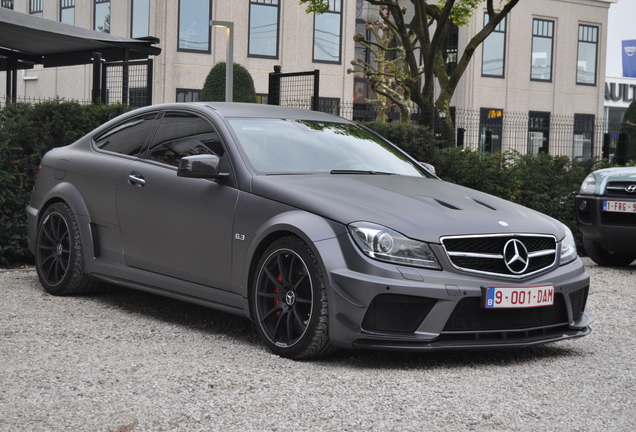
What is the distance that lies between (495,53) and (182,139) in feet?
116

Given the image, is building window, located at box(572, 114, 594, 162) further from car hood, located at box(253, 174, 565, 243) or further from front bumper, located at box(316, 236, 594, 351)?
front bumper, located at box(316, 236, 594, 351)

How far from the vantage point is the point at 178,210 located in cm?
599

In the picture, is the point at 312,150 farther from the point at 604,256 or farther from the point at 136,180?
the point at 604,256

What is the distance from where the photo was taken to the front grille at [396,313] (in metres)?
4.88

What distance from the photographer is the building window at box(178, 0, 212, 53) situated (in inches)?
1224

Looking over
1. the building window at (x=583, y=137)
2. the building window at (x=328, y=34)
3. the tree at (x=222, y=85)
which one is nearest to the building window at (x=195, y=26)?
the building window at (x=328, y=34)

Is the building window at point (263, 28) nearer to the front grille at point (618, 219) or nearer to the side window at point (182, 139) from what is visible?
the front grille at point (618, 219)

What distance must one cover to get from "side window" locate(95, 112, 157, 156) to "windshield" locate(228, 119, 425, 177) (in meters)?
0.93

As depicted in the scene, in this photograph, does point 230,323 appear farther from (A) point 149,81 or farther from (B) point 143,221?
(A) point 149,81

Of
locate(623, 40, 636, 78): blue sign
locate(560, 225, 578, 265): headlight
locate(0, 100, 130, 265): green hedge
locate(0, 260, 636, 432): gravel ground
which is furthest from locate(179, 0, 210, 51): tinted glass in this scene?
locate(623, 40, 636, 78): blue sign

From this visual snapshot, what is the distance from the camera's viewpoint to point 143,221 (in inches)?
248

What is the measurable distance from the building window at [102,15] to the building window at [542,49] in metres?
19.3

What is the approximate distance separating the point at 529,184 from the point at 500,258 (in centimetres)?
Answer: 783

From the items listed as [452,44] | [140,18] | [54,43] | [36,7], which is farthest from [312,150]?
[452,44]
